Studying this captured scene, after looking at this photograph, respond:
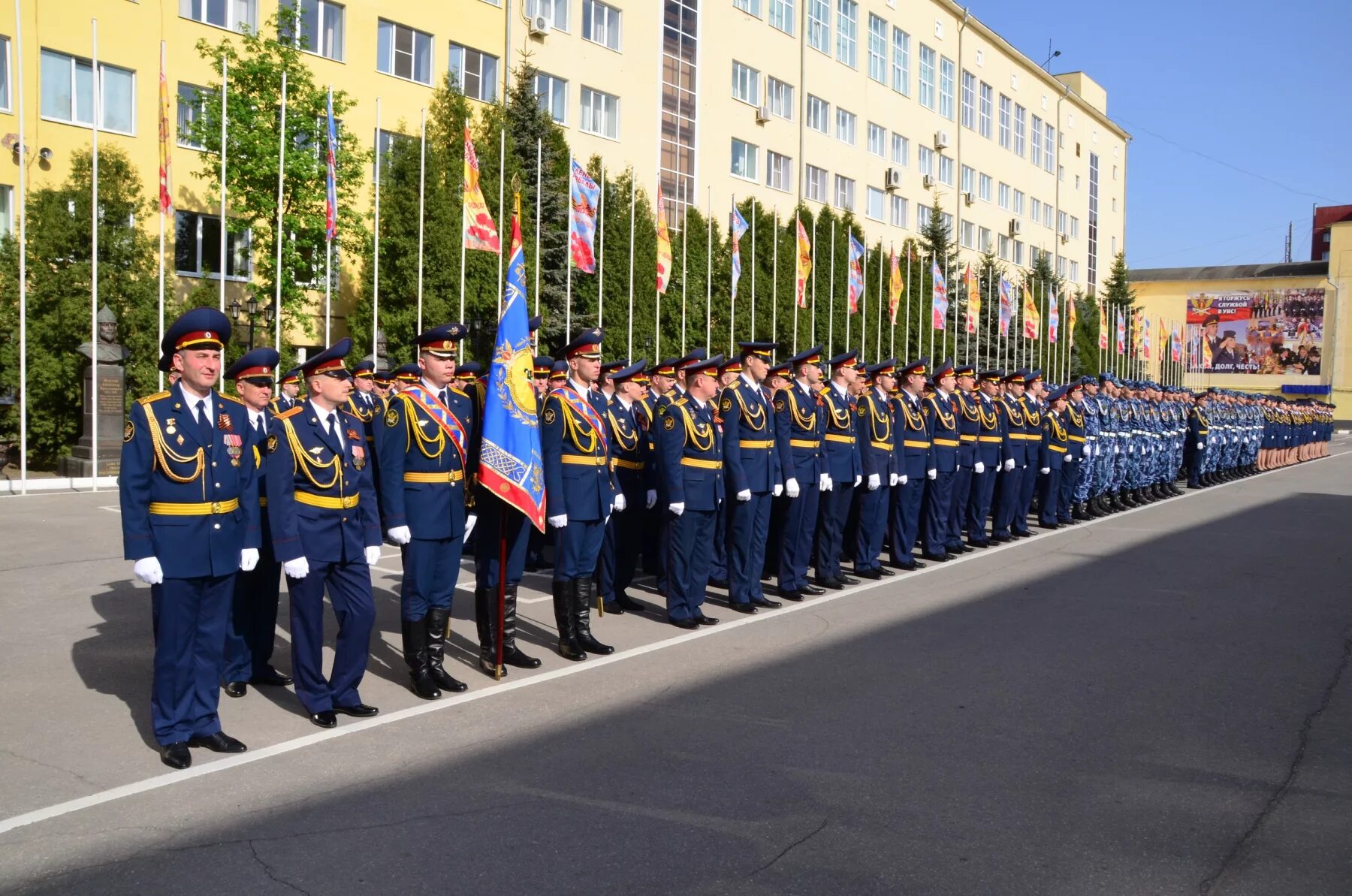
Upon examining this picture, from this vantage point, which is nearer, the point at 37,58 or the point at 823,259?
the point at 37,58

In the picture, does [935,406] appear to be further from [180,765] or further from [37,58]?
[37,58]

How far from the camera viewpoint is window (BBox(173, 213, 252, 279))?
76.7 feet

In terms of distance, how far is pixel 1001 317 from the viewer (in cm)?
3366

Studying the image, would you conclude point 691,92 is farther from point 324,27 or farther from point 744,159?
point 324,27

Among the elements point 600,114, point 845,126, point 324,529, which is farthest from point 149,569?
point 845,126

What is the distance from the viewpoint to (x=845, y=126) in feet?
141

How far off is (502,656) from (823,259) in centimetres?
2887

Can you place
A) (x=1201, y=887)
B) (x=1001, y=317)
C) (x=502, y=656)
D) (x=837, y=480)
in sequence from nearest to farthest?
(x=1201, y=887)
(x=502, y=656)
(x=837, y=480)
(x=1001, y=317)

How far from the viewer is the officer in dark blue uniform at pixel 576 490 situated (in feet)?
24.2

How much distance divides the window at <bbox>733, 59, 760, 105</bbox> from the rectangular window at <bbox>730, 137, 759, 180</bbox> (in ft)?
4.46

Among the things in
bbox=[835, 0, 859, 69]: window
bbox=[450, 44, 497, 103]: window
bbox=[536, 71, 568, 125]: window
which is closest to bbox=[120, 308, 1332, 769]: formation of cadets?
bbox=[450, 44, 497, 103]: window

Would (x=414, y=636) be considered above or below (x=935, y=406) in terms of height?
below

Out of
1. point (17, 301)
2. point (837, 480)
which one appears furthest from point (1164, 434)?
point (17, 301)

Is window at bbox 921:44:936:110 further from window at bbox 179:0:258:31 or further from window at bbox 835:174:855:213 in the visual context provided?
window at bbox 179:0:258:31
